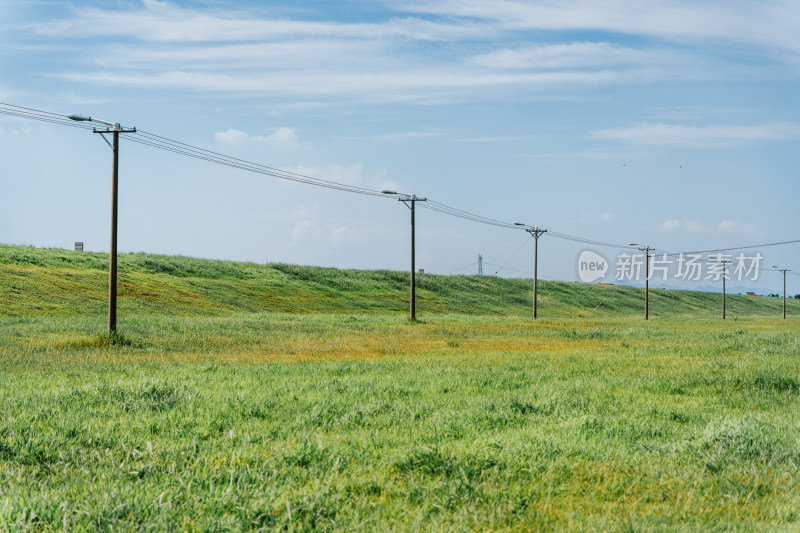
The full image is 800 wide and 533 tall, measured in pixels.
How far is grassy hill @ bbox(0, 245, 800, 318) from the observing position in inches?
1877

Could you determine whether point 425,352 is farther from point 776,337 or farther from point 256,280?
point 256,280

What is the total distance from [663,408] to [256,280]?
66897 mm

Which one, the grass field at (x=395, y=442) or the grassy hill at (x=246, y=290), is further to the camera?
the grassy hill at (x=246, y=290)

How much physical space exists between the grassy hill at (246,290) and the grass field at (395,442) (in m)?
29.4

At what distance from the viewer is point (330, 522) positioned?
5531 millimetres

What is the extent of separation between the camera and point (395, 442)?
8125mm

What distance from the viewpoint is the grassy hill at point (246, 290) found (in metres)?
47.7

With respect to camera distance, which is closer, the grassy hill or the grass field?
the grass field

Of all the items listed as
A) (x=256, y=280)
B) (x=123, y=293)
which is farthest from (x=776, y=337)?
(x=256, y=280)

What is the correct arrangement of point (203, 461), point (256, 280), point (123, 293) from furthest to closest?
point (256, 280), point (123, 293), point (203, 461)

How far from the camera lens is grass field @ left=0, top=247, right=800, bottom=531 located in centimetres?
577

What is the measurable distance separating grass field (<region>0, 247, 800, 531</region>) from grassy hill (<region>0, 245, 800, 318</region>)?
2936cm

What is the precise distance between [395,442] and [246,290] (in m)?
60.7

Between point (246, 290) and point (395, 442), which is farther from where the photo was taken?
point (246, 290)
